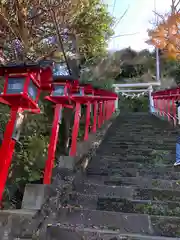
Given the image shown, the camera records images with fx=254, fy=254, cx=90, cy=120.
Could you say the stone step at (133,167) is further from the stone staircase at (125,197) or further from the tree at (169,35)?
the tree at (169,35)

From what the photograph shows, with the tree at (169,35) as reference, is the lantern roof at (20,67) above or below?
below

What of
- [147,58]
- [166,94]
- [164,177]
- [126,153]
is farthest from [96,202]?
[147,58]

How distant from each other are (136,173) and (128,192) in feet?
3.37

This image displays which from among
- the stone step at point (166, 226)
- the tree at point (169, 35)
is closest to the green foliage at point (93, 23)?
the stone step at point (166, 226)

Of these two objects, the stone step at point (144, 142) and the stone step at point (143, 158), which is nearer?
the stone step at point (143, 158)

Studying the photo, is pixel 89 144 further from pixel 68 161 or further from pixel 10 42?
pixel 10 42

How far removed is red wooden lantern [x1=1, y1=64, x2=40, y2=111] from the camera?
2818 millimetres

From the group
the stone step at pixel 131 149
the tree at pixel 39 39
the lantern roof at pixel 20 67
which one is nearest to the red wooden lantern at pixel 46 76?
the lantern roof at pixel 20 67

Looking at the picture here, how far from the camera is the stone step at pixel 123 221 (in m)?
3.11

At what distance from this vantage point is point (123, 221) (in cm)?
329

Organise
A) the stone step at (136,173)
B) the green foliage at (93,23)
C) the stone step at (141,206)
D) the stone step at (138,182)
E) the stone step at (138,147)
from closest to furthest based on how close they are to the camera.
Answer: the stone step at (141,206)
the stone step at (138,182)
the stone step at (136,173)
the stone step at (138,147)
the green foliage at (93,23)

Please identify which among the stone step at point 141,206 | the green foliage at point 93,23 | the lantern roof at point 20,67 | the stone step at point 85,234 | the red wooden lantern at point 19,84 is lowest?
the stone step at point 85,234

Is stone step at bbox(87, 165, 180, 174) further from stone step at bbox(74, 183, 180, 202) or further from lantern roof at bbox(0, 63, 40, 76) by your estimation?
lantern roof at bbox(0, 63, 40, 76)

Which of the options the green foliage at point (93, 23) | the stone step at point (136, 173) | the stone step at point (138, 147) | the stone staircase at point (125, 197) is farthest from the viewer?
the green foliage at point (93, 23)
